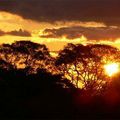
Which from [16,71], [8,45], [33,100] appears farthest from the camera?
[8,45]

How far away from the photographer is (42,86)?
83188 mm

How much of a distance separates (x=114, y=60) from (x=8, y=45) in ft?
43.9

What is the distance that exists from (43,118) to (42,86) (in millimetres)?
13785

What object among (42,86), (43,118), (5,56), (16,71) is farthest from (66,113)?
(5,56)

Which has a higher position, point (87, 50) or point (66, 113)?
point (87, 50)

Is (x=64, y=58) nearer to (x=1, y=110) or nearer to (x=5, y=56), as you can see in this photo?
(x=5, y=56)

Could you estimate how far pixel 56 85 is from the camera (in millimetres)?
86000

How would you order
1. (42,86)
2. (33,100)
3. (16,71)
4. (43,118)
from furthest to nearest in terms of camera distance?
(16,71) < (42,86) < (33,100) < (43,118)

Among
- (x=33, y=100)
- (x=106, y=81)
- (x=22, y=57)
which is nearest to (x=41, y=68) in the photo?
(x=22, y=57)

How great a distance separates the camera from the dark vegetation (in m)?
72.4

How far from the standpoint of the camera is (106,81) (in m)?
92.3

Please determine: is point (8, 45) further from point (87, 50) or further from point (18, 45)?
point (87, 50)

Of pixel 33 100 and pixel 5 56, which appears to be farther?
pixel 5 56

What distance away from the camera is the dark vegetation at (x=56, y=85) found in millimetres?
72375
